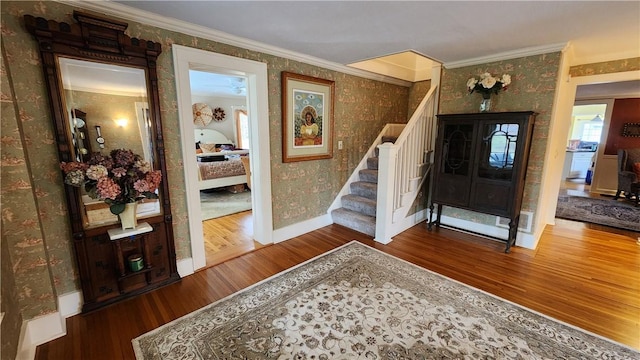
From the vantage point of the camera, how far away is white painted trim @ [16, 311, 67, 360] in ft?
5.38

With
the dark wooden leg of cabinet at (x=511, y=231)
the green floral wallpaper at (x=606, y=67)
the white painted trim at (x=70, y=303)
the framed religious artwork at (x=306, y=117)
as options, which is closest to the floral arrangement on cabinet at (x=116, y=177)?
the white painted trim at (x=70, y=303)

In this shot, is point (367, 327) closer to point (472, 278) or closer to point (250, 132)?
point (472, 278)

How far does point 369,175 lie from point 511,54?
2279 mm

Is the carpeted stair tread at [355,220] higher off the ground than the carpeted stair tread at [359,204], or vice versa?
the carpeted stair tread at [359,204]

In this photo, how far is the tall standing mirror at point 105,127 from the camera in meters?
1.79

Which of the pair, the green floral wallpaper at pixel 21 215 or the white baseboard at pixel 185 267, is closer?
the green floral wallpaper at pixel 21 215

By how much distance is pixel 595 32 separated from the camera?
239 centimetres

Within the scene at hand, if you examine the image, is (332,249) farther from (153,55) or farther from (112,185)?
(153,55)

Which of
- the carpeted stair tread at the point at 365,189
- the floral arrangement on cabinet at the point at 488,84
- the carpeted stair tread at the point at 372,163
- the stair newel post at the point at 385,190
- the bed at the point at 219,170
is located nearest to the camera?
the floral arrangement on cabinet at the point at 488,84

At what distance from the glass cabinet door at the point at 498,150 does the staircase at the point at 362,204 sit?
1417 millimetres

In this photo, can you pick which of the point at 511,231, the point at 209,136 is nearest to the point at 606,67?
the point at 511,231

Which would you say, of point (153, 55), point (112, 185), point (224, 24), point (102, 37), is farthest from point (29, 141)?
point (224, 24)

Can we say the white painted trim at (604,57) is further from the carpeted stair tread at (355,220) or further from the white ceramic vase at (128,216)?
the white ceramic vase at (128,216)

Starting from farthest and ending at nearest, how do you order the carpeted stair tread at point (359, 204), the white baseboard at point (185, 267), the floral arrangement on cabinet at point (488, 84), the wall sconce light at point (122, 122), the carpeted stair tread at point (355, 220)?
the carpeted stair tread at point (359, 204), the carpeted stair tread at point (355, 220), the floral arrangement on cabinet at point (488, 84), the white baseboard at point (185, 267), the wall sconce light at point (122, 122)
